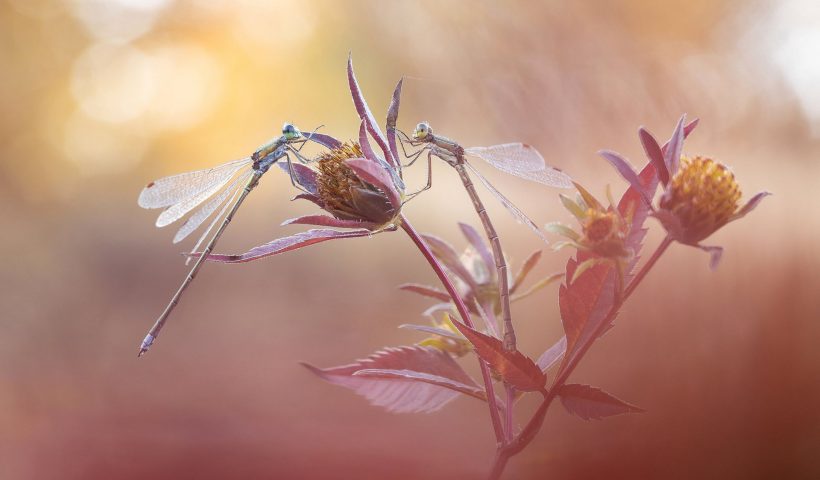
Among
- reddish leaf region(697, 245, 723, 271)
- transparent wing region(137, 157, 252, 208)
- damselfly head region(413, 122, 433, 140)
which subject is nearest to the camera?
reddish leaf region(697, 245, 723, 271)

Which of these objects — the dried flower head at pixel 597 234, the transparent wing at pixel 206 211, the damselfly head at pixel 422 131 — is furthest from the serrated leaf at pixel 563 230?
the transparent wing at pixel 206 211

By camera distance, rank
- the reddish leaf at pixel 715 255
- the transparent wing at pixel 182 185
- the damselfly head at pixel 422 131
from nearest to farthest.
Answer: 1. the reddish leaf at pixel 715 255
2. the damselfly head at pixel 422 131
3. the transparent wing at pixel 182 185

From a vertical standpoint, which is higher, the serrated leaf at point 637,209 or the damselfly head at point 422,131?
the damselfly head at point 422,131

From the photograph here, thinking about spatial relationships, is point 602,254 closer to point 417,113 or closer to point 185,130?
point 417,113

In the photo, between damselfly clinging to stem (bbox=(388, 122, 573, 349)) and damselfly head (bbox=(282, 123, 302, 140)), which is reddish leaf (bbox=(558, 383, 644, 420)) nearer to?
damselfly clinging to stem (bbox=(388, 122, 573, 349))

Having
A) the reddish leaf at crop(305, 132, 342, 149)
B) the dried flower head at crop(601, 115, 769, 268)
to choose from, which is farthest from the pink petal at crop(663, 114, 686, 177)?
the reddish leaf at crop(305, 132, 342, 149)

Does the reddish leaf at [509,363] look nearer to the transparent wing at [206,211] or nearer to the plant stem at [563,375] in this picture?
the plant stem at [563,375]

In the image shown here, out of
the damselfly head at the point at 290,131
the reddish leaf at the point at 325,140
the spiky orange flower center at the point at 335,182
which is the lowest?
the spiky orange flower center at the point at 335,182

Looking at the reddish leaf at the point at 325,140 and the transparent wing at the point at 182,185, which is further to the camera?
the transparent wing at the point at 182,185
